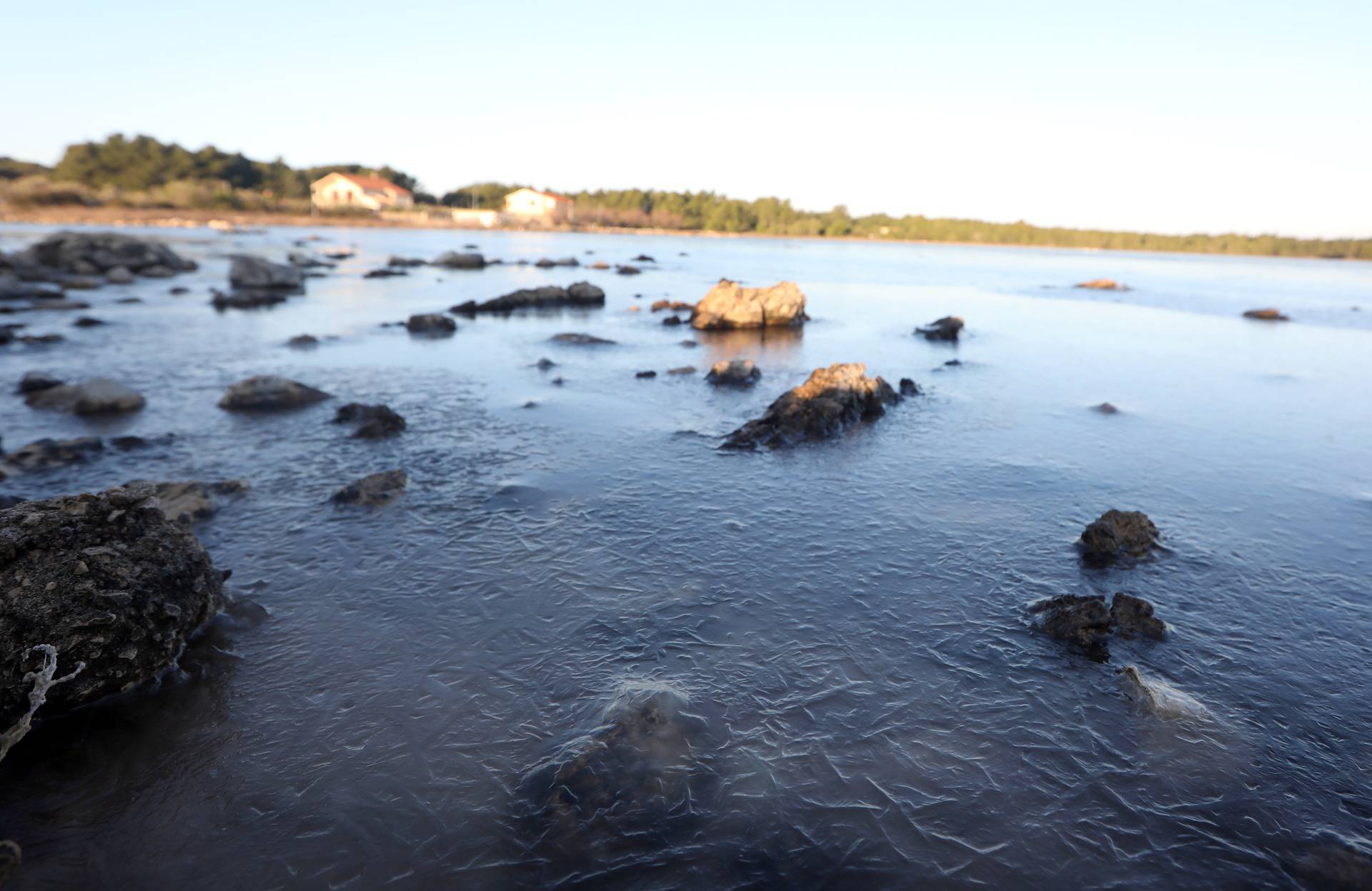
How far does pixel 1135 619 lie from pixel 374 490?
16.3 metres

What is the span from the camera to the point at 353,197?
627 feet

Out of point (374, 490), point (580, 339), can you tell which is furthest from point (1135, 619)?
point (580, 339)

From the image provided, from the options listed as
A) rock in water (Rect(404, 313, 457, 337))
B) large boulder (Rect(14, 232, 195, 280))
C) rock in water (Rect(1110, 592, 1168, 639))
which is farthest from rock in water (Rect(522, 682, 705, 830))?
large boulder (Rect(14, 232, 195, 280))

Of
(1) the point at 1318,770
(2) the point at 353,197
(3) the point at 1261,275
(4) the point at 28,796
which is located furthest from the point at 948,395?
(2) the point at 353,197

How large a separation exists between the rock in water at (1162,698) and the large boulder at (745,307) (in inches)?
1526

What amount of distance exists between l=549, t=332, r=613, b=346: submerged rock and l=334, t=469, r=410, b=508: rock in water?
23584mm

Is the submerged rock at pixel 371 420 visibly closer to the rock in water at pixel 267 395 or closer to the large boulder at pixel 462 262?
the rock in water at pixel 267 395

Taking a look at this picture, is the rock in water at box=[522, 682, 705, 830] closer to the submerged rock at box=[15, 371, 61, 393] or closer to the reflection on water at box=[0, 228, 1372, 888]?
the reflection on water at box=[0, 228, 1372, 888]

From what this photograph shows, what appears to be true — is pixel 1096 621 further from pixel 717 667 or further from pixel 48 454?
pixel 48 454

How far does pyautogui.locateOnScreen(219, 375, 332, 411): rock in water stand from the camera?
24.9 meters

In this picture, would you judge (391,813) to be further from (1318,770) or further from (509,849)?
(1318,770)

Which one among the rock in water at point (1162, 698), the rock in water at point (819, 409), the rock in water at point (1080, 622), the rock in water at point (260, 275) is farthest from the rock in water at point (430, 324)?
the rock in water at point (1162, 698)

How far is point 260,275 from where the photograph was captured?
60.1 m

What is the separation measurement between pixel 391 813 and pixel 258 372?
96.5ft
